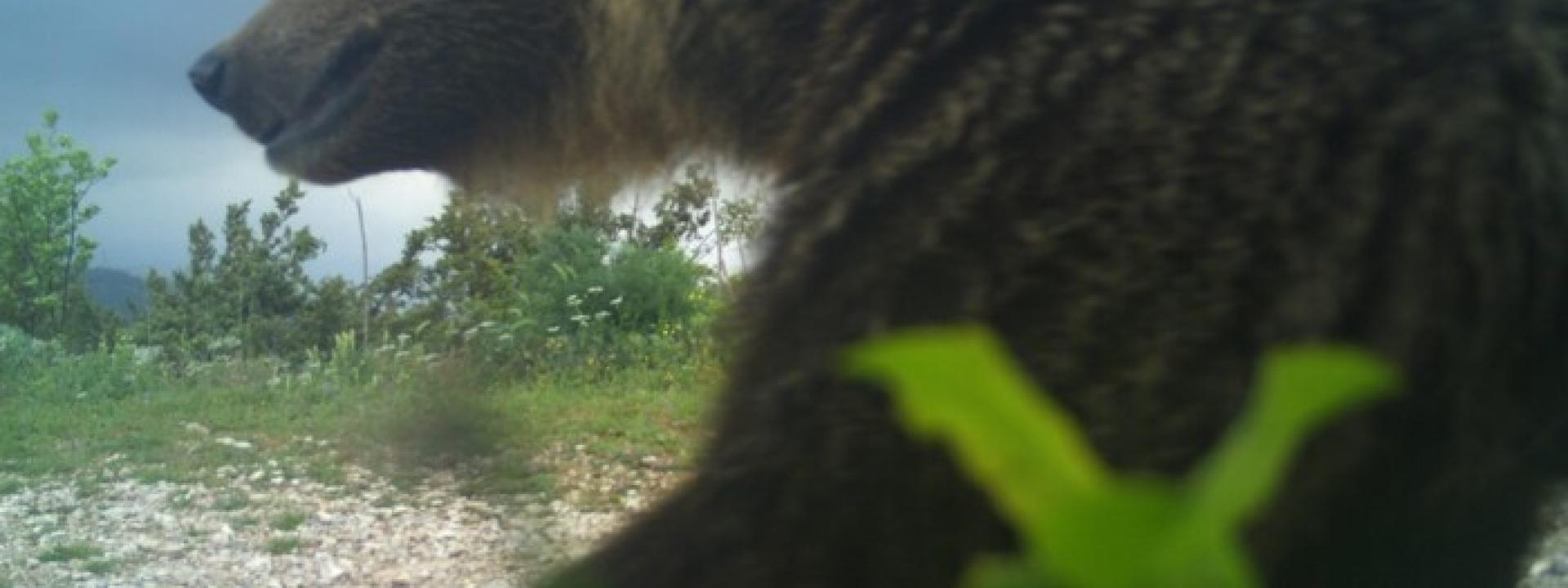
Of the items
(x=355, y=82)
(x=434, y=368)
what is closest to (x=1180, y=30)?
(x=355, y=82)

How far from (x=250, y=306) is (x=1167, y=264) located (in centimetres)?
403

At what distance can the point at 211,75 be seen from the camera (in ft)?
9.11

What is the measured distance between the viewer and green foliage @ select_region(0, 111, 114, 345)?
12.8 feet

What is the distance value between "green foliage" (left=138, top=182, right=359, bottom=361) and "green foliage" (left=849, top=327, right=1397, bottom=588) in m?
4.42

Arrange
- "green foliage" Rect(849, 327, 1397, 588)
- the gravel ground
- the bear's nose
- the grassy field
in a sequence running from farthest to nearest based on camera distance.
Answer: the grassy field < the gravel ground < the bear's nose < "green foliage" Rect(849, 327, 1397, 588)

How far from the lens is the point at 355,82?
262 cm

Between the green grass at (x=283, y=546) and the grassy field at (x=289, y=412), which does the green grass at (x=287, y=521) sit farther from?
the grassy field at (x=289, y=412)

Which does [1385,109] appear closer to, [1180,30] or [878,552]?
[1180,30]

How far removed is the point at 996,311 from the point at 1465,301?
41 cm

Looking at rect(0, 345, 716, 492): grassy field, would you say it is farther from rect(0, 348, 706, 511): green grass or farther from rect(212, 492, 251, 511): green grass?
rect(212, 492, 251, 511): green grass

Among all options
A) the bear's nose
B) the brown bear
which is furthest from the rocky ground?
the brown bear

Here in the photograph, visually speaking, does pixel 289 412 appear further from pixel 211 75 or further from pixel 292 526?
pixel 211 75

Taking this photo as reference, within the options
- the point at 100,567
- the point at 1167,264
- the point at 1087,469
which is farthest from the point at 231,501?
the point at 1087,469

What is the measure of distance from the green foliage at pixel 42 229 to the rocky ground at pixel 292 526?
0.55m
